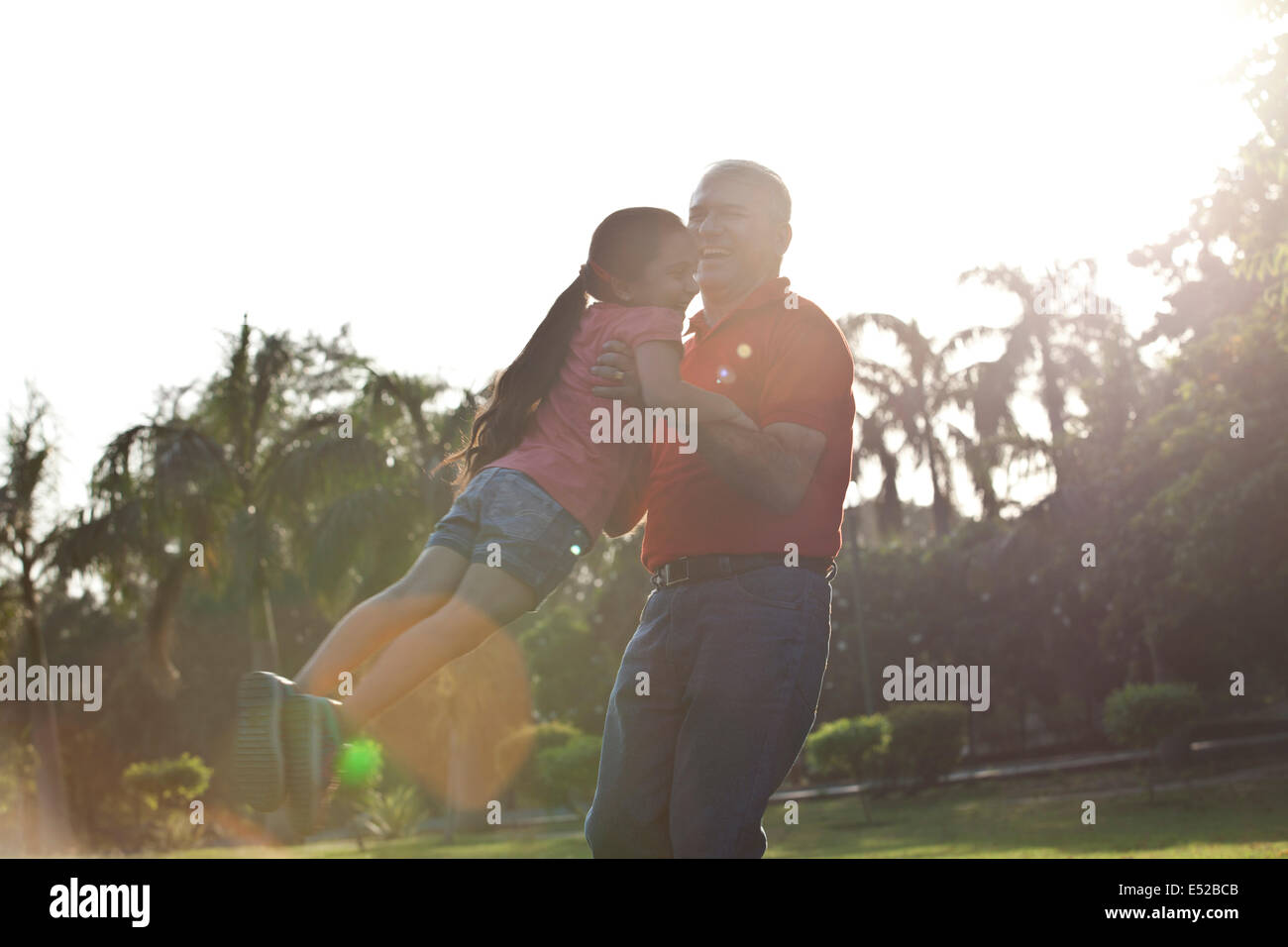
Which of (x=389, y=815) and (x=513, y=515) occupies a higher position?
(x=513, y=515)

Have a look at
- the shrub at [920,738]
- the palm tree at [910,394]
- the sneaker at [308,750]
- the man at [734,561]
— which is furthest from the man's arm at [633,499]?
the palm tree at [910,394]

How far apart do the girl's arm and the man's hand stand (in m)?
0.02

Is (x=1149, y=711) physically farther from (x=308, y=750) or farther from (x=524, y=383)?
(x=308, y=750)

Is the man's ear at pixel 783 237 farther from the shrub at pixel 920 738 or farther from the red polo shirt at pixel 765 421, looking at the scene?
the shrub at pixel 920 738

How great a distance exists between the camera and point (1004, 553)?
33188 mm

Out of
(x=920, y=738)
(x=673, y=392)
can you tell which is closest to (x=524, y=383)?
(x=673, y=392)

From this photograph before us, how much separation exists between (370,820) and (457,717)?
153 inches

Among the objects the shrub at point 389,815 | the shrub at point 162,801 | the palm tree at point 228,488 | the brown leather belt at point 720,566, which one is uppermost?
the palm tree at point 228,488

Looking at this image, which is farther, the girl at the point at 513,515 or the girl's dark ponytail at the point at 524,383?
the girl's dark ponytail at the point at 524,383

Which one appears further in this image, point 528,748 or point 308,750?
point 528,748

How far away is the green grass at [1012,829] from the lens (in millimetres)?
14383

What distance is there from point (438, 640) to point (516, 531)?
1.15 ft

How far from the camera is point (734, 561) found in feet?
10.9
